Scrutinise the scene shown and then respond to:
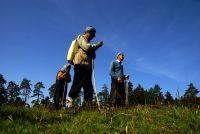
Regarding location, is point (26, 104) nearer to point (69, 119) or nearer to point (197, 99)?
point (69, 119)

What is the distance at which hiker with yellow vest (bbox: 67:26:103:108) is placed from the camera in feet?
32.8

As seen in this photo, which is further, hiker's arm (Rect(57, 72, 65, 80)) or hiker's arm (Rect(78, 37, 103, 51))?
hiker's arm (Rect(57, 72, 65, 80))

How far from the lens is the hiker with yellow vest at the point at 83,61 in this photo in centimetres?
1000

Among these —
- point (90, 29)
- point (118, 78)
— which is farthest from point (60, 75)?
point (118, 78)

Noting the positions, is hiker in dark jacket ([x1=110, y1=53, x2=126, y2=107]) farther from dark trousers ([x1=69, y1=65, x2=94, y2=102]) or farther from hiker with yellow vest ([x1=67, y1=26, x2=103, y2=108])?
hiker with yellow vest ([x1=67, y1=26, x2=103, y2=108])

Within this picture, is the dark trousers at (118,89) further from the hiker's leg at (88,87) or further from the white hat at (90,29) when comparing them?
the white hat at (90,29)

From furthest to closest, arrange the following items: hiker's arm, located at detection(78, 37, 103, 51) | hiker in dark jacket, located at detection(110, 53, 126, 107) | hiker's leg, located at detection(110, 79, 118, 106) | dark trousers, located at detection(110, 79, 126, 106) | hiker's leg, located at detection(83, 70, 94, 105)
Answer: hiker in dark jacket, located at detection(110, 53, 126, 107)
dark trousers, located at detection(110, 79, 126, 106)
hiker's leg, located at detection(110, 79, 118, 106)
hiker's leg, located at detection(83, 70, 94, 105)
hiker's arm, located at detection(78, 37, 103, 51)

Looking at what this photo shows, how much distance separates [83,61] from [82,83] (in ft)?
1.95

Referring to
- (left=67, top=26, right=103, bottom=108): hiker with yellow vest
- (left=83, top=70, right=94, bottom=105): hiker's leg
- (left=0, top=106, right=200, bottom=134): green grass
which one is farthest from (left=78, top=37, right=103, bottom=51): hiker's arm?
(left=0, top=106, right=200, bottom=134): green grass

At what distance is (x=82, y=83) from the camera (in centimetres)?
1012

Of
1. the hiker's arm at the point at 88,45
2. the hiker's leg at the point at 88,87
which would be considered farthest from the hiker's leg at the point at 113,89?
the hiker's arm at the point at 88,45

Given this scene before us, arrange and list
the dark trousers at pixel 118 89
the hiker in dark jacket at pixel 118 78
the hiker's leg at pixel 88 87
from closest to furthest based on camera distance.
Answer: the hiker's leg at pixel 88 87, the dark trousers at pixel 118 89, the hiker in dark jacket at pixel 118 78

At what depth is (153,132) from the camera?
4.95 metres

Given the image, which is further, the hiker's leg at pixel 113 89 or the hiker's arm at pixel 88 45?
the hiker's leg at pixel 113 89
